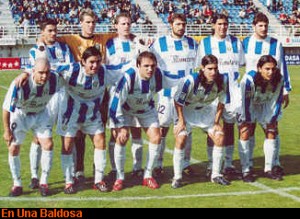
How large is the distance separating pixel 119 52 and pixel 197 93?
128 cm

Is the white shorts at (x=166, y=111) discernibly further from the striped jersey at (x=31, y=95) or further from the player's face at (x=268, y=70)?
the striped jersey at (x=31, y=95)

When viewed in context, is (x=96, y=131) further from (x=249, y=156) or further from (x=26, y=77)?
(x=249, y=156)

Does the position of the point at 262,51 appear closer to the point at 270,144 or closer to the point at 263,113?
the point at 263,113

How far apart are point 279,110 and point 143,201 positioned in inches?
92.6

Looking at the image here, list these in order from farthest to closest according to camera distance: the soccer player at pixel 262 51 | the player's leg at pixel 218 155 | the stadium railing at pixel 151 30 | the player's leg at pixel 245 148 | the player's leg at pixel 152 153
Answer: the stadium railing at pixel 151 30
the soccer player at pixel 262 51
the player's leg at pixel 245 148
the player's leg at pixel 218 155
the player's leg at pixel 152 153

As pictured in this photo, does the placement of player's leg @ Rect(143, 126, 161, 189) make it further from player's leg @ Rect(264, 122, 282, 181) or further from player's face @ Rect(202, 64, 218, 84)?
player's leg @ Rect(264, 122, 282, 181)

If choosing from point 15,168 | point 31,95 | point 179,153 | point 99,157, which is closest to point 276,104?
point 179,153

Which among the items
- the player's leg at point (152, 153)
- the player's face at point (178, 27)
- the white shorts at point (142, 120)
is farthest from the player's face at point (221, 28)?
the player's leg at point (152, 153)

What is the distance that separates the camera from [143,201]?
22.0 ft

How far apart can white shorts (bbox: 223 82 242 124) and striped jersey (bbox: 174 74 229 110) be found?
12.1 inches

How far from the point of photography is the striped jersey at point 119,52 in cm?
797

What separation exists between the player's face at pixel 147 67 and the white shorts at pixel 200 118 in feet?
2.82

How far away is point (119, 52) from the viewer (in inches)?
314

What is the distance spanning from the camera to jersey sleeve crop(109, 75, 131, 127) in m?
7.18
